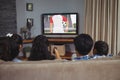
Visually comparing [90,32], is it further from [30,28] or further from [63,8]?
[30,28]

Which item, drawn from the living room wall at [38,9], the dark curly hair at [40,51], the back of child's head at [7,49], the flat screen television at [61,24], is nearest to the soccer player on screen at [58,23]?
the flat screen television at [61,24]

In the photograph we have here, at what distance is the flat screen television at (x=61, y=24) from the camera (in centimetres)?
523

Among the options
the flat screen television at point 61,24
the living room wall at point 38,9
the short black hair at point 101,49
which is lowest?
the short black hair at point 101,49

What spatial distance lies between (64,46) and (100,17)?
3.93ft

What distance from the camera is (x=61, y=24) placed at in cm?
525

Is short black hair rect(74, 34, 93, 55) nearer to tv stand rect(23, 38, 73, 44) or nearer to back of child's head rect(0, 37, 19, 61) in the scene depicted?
back of child's head rect(0, 37, 19, 61)

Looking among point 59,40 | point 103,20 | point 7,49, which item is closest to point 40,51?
point 7,49

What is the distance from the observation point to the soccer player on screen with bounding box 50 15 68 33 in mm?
5254

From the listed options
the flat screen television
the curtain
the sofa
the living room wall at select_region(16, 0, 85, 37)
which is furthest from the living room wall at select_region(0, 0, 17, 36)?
the sofa

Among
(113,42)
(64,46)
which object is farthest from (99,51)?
(64,46)

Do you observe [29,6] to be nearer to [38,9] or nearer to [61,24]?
[38,9]

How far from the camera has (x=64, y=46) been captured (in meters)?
5.13

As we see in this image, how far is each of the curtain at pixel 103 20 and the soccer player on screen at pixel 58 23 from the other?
94 cm

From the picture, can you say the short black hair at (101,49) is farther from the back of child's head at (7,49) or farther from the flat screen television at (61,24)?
the flat screen television at (61,24)
